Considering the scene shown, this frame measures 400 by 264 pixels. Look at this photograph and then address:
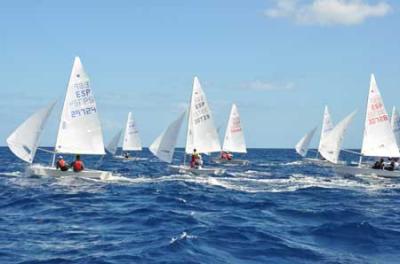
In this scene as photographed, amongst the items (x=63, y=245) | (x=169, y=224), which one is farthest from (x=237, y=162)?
(x=63, y=245)

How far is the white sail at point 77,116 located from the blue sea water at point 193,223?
3195 mm

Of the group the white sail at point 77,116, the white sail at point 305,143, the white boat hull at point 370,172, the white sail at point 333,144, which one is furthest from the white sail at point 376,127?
the white sail at point 305,143

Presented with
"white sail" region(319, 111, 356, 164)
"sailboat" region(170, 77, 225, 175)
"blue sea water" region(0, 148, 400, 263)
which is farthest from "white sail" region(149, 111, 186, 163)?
"white sail" region(319, 111, 356, 164)

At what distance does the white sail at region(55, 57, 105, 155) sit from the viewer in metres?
34.4

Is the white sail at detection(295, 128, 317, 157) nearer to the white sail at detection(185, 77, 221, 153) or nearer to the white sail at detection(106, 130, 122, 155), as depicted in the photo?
the white sail at detection(106, 130, 122, 155)

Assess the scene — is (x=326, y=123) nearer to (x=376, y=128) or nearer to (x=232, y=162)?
(x=232, y=162)

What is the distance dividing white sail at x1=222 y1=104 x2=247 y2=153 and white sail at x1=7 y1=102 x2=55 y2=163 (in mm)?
37151

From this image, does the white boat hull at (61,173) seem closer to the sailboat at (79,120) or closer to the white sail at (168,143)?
the sailboat at (79,120)

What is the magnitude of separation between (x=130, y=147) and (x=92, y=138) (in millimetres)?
51975

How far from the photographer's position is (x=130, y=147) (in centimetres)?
8669

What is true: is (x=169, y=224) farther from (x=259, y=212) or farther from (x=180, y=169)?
(x=180, y=169)

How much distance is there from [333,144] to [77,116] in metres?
19.2

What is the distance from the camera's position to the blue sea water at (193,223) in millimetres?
14352

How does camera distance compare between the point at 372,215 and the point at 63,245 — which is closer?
the point at 63,245
